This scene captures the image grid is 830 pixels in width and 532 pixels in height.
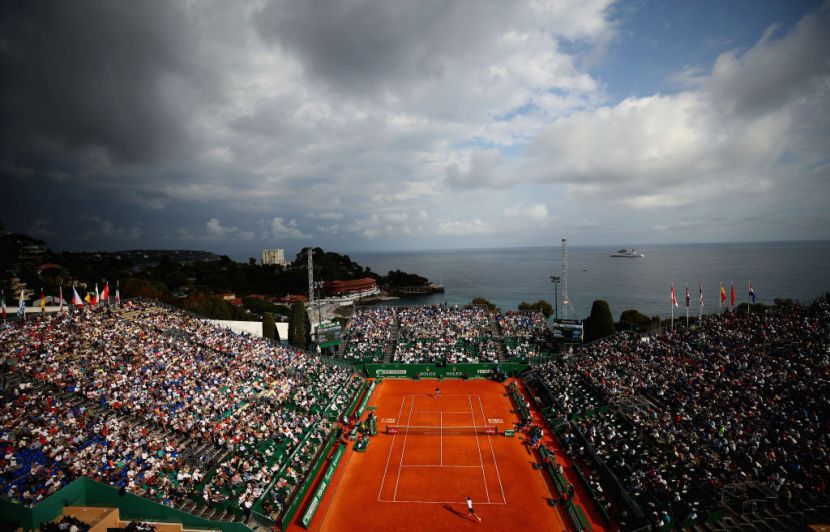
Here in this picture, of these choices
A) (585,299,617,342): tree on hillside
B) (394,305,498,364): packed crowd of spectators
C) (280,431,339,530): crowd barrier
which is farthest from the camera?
(585,299,617,342): tree on hillside

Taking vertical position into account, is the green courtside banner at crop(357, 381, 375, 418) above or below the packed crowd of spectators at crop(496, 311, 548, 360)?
below

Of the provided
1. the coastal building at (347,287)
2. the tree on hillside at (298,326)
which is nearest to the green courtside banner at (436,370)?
the tree on hillside at (298,326)

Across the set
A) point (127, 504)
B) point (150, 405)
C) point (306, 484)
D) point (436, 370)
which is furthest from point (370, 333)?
point (127, 504)

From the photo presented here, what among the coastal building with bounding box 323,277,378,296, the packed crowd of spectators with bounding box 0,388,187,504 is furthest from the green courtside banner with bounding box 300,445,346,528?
the coastal building with bounding box 323,277,378,296

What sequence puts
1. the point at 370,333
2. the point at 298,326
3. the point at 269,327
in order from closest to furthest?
the point at 298,326 < the point at 269,327 < the point at 370,333

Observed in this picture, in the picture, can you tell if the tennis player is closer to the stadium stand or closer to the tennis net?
the tennis net

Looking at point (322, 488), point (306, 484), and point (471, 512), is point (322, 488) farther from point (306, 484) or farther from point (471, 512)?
point (471, 512)

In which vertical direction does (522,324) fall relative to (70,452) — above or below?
above
